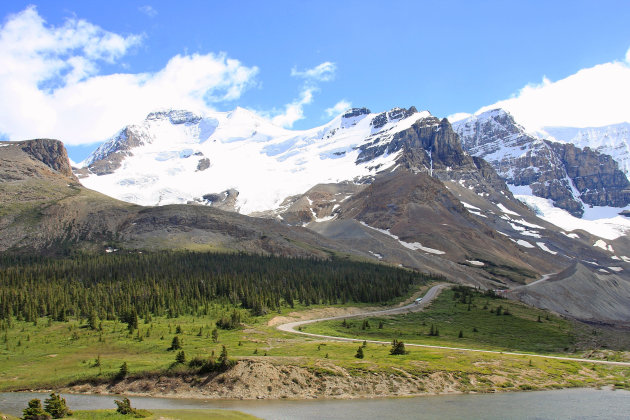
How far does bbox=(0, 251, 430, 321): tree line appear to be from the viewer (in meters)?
116

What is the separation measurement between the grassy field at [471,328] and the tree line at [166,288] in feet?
74.1

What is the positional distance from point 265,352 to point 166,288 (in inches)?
2781

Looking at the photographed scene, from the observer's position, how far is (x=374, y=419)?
51.1 m

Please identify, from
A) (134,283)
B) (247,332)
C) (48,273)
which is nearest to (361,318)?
(247,332)

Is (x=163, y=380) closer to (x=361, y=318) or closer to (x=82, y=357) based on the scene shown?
(x=82, y=357)

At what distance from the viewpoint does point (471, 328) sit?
120000mm

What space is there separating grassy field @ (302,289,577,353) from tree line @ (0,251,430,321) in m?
22.6

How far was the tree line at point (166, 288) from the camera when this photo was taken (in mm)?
116062

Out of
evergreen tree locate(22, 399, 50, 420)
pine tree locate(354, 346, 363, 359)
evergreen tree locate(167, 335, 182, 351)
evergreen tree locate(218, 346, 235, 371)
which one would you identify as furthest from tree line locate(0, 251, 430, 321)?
evergreen tree locate(22, 399, 50, 420)

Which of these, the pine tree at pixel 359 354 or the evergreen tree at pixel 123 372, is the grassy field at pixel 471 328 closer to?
the pine tree at pixel 359 354

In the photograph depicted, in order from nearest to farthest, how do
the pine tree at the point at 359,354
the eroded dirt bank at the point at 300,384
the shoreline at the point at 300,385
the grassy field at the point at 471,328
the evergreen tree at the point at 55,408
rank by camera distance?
the evergreen tree at the point at 55,408, the shoreline at the point at 300,385, the eroded dirt bank at the point at 300,384, the pine tree at the point at 359,354, the grassy field at the point at 471,328

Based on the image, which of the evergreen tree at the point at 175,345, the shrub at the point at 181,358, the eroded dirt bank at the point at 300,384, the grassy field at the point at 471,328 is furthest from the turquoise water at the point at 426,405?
the grassy field at the point at 471,328

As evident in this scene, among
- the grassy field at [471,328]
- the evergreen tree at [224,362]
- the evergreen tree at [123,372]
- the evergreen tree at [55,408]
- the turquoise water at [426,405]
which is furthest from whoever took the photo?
the grassy field at [471,328]

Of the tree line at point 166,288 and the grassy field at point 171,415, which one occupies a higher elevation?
the tree line at point 166,288
